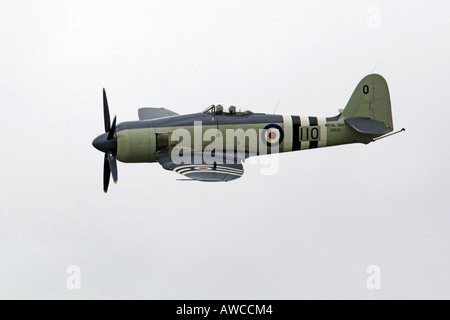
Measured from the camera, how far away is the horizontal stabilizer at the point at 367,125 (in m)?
31.1

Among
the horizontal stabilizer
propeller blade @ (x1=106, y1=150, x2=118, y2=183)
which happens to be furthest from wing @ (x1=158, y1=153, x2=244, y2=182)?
the horizontal stabilizer

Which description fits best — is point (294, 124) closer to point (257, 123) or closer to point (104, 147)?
point (257, 123)

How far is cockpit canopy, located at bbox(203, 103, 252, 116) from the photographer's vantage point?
30.1m

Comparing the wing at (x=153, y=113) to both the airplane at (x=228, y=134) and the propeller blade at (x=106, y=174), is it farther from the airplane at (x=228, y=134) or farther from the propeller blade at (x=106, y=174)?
the propeller blade at (x=106, y=174)

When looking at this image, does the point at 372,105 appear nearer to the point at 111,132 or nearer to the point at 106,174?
the point at 111,132

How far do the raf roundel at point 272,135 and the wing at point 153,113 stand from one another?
11.0 ft

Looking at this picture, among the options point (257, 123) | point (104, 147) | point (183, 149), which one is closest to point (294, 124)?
point (257, 123)

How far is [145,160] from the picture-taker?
2964 cm

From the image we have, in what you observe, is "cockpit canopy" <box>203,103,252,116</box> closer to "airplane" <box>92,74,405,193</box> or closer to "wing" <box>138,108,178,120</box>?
"airplane" <box>92,74,405,193</box>

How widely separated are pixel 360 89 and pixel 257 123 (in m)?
3.45

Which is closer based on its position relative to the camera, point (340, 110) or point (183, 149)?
point (183, 149)

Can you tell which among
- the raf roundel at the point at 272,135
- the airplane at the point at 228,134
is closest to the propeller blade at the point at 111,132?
the airplane at the point at 228,134

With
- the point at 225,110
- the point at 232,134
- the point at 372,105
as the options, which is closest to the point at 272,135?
the point at 232,134

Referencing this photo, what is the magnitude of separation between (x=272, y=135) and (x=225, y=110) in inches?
62.4
